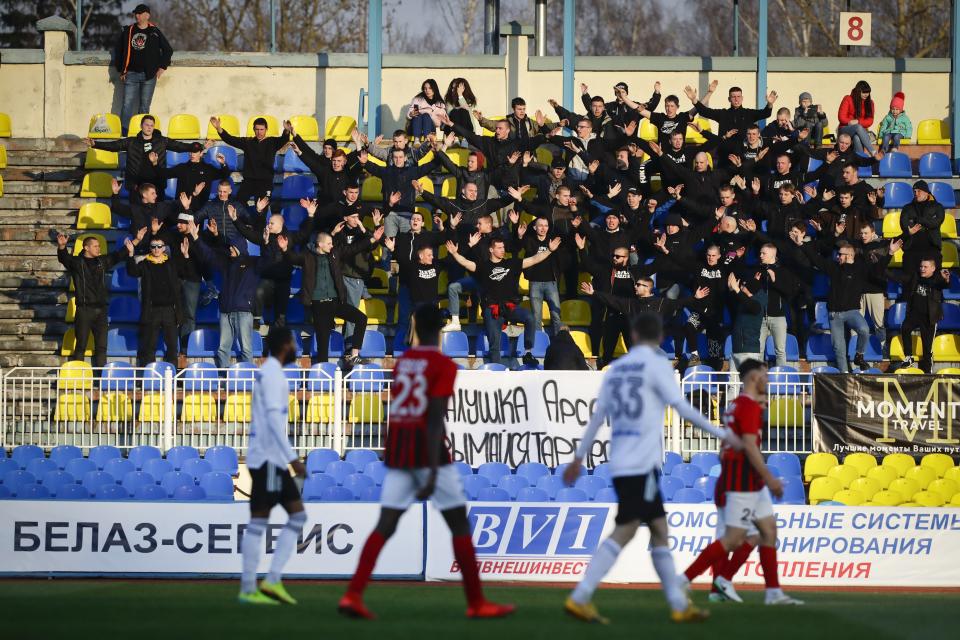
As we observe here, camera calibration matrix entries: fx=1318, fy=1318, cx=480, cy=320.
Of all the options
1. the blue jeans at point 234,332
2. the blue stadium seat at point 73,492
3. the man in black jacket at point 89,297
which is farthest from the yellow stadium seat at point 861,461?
the man in black jacket at point 89,297

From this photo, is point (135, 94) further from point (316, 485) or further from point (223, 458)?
point (316, 485)

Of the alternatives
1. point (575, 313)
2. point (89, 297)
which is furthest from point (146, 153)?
point (575, 313)

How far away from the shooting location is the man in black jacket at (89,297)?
18922mm

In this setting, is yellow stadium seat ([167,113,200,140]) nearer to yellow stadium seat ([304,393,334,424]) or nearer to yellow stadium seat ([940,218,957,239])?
yellow stadium seat ([304,393,334,424])

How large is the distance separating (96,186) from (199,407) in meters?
6.87

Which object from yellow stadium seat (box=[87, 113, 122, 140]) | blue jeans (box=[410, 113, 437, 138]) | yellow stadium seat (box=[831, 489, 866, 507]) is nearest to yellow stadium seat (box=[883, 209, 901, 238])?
yellow stadium seat (box=[831, 489, 866, 507])

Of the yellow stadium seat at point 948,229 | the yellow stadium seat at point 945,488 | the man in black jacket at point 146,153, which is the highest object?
the man in black jacket at point 146,153

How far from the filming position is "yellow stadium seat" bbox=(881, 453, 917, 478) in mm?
16531

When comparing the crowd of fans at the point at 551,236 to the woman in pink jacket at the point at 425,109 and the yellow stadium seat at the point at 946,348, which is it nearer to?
the woman in pink jacket at the point at 425,109

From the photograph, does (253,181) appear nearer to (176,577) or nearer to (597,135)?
(597,135)

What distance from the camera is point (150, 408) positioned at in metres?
16.7

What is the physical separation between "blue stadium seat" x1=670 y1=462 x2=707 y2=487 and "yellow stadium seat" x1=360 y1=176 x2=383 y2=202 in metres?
8.25

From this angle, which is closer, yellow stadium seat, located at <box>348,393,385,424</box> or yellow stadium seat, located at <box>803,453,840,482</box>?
yellow stadium seat, located at <box>803,453,840,482</box>

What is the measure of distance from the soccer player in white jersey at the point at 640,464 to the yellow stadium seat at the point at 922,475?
826 cm
